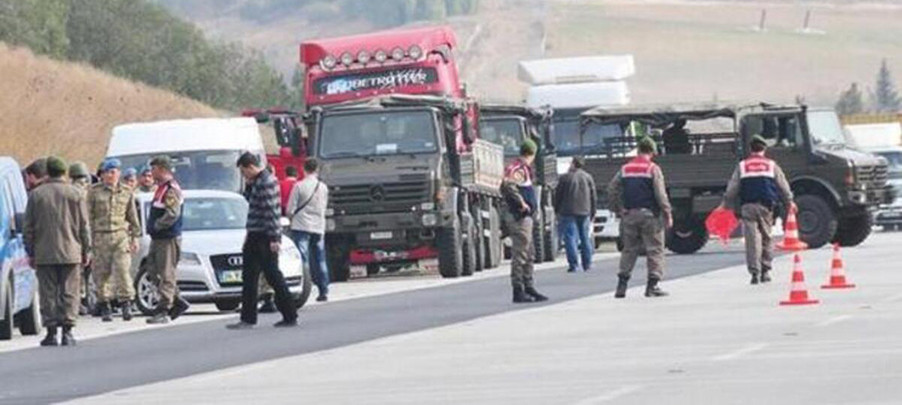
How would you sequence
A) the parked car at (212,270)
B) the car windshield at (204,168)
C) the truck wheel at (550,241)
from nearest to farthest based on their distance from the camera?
the parked car at (212,270) < the car windshield at (204,168) < the truck wheel at (550,241)

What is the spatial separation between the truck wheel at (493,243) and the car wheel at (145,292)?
42.9 ft

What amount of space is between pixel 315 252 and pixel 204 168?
598cm

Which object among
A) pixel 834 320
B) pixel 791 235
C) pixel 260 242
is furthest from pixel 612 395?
pixel 791 235

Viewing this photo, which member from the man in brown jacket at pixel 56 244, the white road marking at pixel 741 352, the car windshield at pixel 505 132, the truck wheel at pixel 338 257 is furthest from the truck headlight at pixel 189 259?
the car windshield at pixel 505 132

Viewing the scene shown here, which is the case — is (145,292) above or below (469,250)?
above

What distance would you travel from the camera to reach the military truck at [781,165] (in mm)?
49688

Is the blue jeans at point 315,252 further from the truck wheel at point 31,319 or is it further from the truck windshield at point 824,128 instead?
the truck windshield at point 824,128

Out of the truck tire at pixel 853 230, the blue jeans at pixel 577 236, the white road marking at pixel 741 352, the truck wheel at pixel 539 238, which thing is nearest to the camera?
the white road marking at pixel 741 352

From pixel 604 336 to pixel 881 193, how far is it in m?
26.1

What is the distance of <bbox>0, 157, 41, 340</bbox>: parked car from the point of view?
95.5ft

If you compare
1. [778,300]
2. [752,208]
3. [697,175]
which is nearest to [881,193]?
[697,175]

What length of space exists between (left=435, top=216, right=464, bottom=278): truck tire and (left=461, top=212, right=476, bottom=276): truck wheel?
1.39 feet

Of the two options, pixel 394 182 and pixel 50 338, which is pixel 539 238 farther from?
pixel 50 338

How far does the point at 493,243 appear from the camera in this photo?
153 feet
